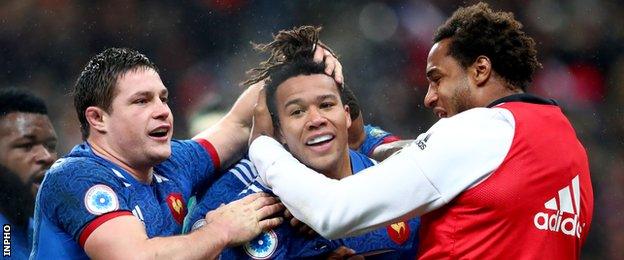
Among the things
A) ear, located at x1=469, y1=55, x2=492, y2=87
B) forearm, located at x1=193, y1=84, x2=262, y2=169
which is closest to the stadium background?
forearm, located at x1=193, y1=84, x2=262, y2=169

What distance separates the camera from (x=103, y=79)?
9.48ft

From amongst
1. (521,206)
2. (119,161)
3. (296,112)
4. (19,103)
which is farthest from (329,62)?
(19,103)

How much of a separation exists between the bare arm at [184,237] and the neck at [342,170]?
0.28 metres

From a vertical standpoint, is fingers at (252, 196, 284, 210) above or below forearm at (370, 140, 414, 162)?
below

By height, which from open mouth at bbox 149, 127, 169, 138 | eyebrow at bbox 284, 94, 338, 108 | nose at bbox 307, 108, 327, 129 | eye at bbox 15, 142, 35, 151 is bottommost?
nose at bbox 307, 108, 327, 129

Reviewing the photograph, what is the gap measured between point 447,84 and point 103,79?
4.10ft

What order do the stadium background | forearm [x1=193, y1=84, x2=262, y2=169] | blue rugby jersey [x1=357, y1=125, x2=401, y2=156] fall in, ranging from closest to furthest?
forearm [x1=193, y1=84, x2=262, y2=169] < blue rugby jersey [x1=357, y1=125, x2=401, y2=156] < the stadium background

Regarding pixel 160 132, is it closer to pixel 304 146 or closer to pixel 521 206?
pixel 304 146

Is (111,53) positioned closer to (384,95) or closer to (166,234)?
(166,234)

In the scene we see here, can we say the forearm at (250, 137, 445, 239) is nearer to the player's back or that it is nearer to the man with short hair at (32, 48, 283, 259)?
the player's back

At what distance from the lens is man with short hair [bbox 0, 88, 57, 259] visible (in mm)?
4426

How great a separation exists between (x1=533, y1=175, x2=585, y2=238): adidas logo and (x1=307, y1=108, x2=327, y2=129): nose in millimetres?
810

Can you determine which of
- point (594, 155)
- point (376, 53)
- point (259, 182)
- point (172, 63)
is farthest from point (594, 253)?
point (259, 182)

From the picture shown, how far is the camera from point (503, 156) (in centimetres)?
235
